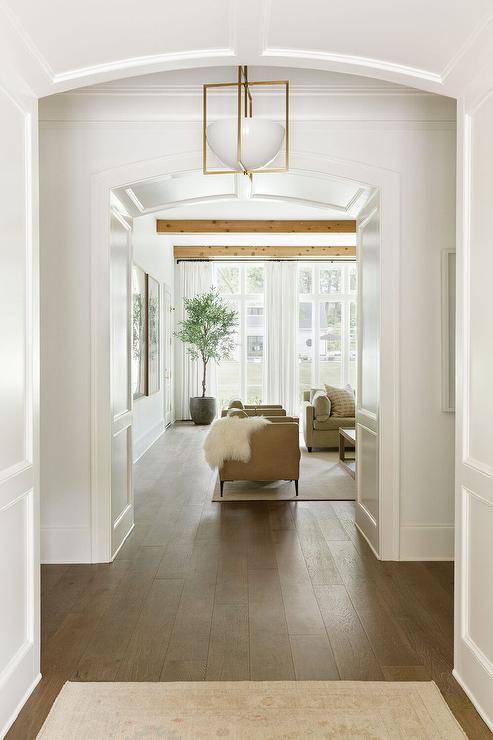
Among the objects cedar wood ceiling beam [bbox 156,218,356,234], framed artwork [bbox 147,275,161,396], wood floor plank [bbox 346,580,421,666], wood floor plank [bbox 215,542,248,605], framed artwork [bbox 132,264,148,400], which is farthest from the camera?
cedar wood ceiling beam [bbox 156,218,356,234]

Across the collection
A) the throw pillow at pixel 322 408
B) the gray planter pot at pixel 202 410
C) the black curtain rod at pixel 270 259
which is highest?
the black curtain rod at pixel 270 259

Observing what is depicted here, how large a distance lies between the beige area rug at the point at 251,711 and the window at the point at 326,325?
353 inches

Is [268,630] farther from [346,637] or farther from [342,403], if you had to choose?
[342,403]

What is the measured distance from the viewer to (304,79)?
354 centimetres

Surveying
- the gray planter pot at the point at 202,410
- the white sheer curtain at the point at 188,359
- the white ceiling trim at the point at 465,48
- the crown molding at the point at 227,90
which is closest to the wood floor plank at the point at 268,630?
the white ceiling trim at the point at 465,48

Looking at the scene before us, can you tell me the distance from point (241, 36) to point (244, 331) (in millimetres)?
9066

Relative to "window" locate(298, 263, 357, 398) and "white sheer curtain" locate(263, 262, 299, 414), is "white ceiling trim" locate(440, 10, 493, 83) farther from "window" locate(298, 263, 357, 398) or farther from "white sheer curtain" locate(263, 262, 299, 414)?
"window" locate(298, 263, 357, 398)

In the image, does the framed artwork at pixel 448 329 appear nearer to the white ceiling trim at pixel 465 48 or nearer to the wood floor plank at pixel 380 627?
the wood floor plank at pixel 380 627

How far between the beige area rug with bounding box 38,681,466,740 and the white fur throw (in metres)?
2.93

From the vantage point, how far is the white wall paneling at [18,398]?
208cm

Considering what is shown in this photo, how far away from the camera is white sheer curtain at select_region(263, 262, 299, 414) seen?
36.3 feet

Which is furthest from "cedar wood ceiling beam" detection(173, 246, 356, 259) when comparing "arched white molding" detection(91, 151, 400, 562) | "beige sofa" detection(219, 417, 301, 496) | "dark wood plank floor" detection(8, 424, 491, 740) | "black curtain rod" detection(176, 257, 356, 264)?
"arched white molding" detection(91, 151, 400, 562)

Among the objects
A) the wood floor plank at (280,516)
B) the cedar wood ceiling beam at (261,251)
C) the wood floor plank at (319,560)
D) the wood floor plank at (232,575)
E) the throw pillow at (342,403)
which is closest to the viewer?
the wood floor plank at (232,575)

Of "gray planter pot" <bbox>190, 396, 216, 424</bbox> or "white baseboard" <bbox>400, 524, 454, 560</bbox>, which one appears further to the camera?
"gray planter pot" <bbox>190, 396, 216, 424</bbox>
